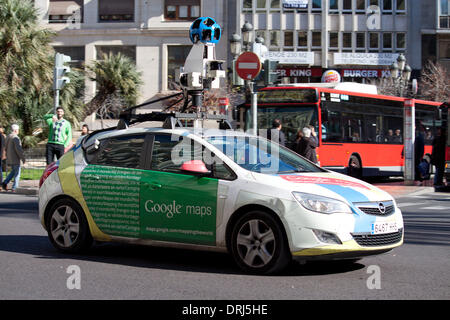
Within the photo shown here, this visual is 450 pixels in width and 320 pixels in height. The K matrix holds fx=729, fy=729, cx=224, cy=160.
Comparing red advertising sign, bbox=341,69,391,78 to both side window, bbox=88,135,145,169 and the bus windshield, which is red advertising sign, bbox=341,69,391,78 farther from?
side window, bbox=88,135,145,169

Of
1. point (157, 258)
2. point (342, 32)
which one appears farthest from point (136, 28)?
point (157, 258)

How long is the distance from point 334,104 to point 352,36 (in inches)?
1293

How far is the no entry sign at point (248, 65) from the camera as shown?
15.6 metres

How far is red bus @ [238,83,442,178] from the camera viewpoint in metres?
21.3

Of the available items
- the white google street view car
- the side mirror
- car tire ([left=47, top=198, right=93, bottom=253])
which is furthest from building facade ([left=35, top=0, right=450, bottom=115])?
the side mirror

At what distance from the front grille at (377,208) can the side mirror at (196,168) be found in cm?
154

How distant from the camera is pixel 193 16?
52.3 metres

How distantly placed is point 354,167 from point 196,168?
16.6m

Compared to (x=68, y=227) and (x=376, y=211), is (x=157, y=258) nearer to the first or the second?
(x=68, y=227)

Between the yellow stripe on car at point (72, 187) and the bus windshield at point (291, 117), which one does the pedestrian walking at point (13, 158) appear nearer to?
the bus windshield at point (291, 117)

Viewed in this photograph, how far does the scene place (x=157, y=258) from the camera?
807cm

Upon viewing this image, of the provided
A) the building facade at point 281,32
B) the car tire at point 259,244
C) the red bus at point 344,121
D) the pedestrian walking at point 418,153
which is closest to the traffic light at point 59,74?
the red bus at point 344,121

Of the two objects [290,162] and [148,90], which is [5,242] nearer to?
[290,162]
